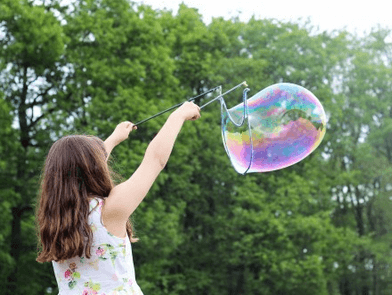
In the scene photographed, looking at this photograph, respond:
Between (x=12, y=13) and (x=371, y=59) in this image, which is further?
(x=371, y=59)

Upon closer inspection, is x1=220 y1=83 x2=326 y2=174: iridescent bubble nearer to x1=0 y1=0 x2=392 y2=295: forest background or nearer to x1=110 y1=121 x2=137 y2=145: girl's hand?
x1=110 y1=121 x2=137 y2=145: girl's hand

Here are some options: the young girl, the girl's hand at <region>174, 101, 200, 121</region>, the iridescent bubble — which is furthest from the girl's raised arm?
the iridescent bubble

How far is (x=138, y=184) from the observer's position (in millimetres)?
2678

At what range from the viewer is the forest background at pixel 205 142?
19.3m

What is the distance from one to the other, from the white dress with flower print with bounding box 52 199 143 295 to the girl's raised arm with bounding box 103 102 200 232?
0.19ft

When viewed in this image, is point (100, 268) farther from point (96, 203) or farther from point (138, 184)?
point (138, 184)

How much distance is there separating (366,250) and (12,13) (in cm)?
1530

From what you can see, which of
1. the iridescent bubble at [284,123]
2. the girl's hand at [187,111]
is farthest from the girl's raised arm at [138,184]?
the iridescent bubble at [284,123]

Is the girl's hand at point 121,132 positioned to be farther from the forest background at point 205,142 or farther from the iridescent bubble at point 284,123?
the forest background at point 205,142

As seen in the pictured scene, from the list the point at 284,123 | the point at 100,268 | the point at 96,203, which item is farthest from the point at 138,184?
the point at 284,123

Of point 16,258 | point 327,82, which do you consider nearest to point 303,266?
point 327,82

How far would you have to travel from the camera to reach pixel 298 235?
23438 mm

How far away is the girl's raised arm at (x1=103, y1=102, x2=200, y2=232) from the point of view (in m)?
2.68

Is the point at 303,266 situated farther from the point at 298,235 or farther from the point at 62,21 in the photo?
the point at 62,21
